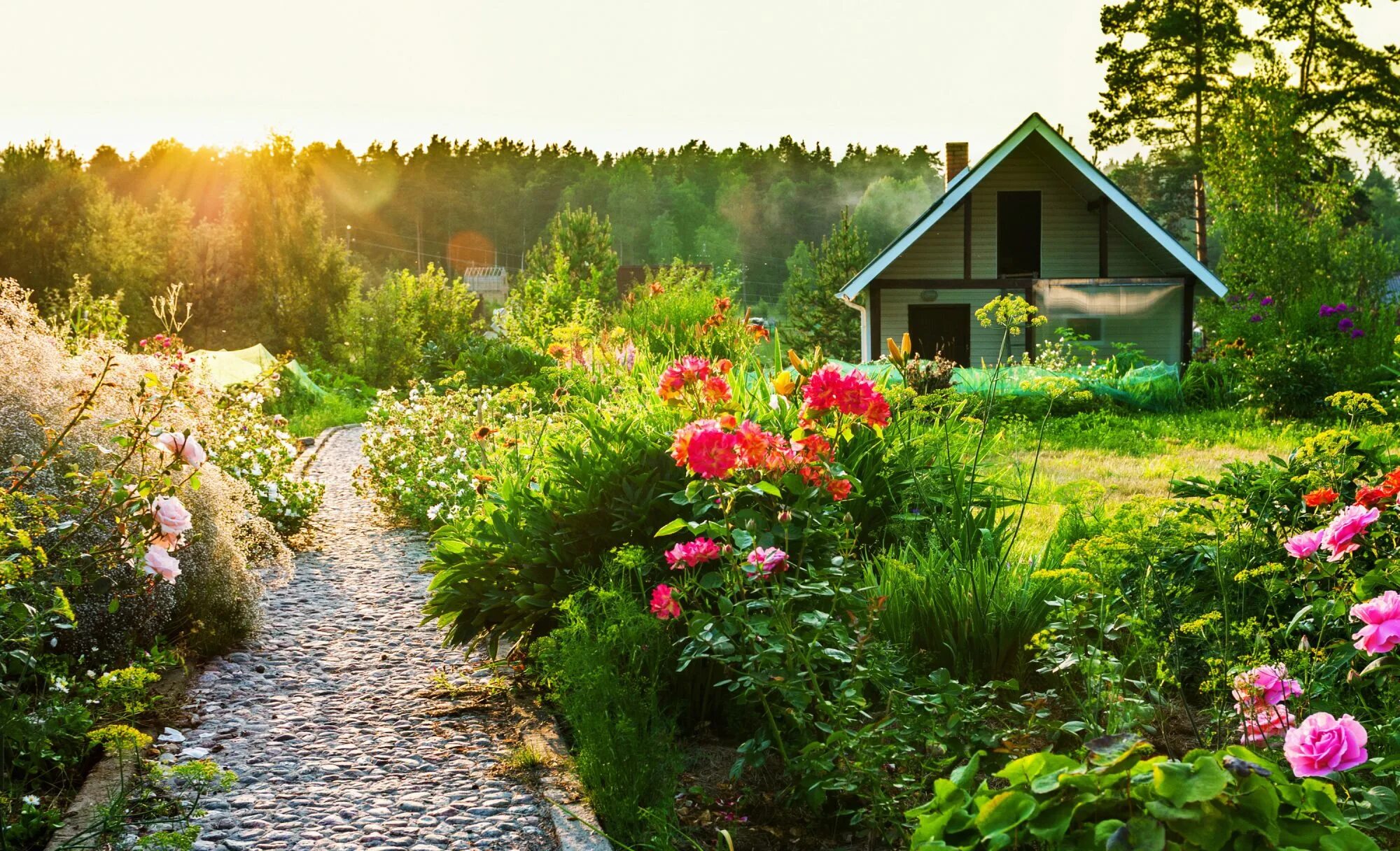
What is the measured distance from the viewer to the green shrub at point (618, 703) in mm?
3189

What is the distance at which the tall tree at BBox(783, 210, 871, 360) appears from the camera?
115 ft

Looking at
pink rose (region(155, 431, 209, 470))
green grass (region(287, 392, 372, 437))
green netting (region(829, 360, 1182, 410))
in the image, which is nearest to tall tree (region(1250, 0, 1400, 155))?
green netting (region(829, 360, 1182, 410))

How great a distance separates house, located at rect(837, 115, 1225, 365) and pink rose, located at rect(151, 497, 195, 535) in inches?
594

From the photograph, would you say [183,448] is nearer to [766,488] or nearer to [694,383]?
[694,383]

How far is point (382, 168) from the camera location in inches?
2869

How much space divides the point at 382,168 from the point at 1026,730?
75543 millimetres

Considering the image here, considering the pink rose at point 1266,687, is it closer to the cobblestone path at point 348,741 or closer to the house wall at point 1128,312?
the cobblestone path at point 348,741

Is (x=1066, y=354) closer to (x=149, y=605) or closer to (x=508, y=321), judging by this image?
(x=508, y=321)

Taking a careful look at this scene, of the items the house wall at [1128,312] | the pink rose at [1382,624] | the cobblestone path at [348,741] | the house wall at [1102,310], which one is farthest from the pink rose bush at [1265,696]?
the house wall at [1128,312]

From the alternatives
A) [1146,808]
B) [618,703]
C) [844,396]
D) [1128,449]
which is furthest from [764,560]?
[1128,449]

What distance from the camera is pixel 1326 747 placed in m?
1.91

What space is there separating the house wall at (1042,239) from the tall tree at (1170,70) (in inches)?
357

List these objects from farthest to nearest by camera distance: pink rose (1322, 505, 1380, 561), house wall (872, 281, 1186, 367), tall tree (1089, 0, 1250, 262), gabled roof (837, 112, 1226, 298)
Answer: tall tree (1089, 0, 1250, 262) → house wall (872, 281, 1186, 367) → gabled roof (837, 112, 1226, 298) → pink rose (1322, 505, 1380, 561)

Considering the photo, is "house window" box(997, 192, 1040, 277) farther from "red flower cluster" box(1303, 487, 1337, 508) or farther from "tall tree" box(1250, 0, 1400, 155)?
"red flower cluster" box(1303, 487, 1337, 508)
